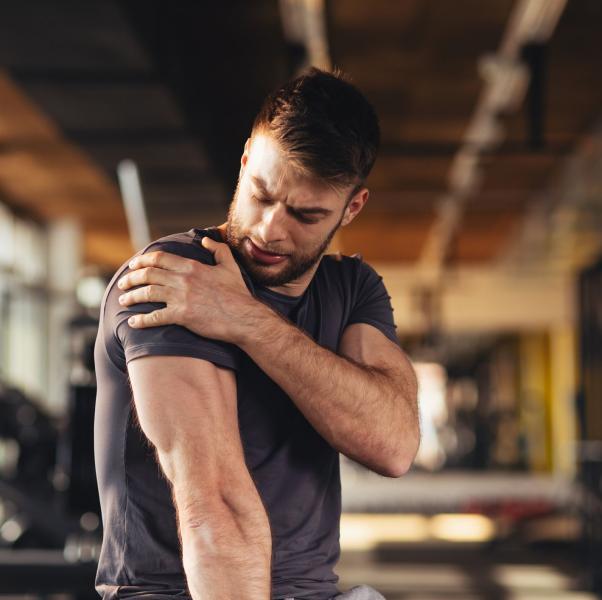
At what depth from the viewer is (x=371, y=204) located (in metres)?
10.7

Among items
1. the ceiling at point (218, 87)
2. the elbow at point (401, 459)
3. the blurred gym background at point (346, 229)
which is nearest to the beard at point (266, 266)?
the elbow at point (401, 459)

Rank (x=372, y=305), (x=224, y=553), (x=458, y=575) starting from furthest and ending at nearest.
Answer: (x=458, y=575) → (x=372, y=305) → (x=224, y=553)

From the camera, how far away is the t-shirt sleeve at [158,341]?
132cm

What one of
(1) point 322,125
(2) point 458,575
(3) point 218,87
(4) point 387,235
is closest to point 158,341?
(1) point 322,125

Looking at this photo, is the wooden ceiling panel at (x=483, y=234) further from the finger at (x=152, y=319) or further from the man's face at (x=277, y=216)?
the finger at (x=152, y=319)

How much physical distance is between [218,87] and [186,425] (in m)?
5.96

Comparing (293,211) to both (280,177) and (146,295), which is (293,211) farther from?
(146,295)

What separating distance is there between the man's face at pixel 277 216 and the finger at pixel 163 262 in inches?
3.8

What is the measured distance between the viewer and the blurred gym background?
16.9 feet

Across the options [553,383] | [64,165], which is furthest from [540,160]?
[553,383]

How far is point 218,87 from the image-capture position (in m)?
7.04

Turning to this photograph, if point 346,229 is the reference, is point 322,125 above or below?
below

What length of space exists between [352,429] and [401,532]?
28.9ft

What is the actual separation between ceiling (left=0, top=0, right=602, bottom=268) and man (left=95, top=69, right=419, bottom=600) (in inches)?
126
